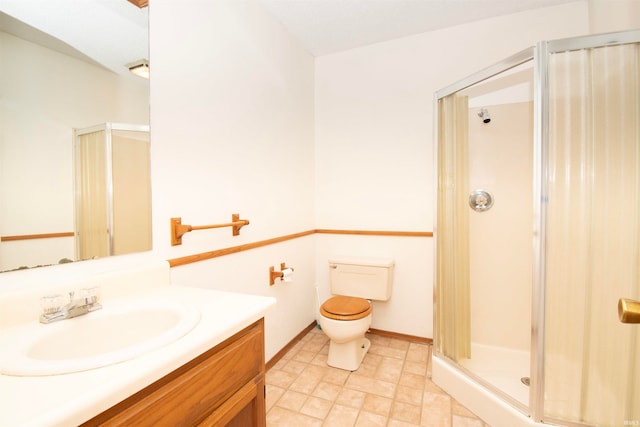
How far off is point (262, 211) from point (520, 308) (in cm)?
188

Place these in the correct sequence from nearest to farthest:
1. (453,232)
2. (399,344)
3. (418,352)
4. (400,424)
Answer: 1. (400,424)
2. (453,232)
3. (418,352)
4. (399,344)

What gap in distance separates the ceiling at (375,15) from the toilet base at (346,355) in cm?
225

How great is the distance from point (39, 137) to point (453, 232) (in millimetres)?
1976

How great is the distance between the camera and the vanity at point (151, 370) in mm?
559

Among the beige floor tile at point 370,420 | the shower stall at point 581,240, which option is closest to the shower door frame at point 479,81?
the shower stall at point 581,240

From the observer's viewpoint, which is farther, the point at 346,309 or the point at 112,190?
the point at 346,309

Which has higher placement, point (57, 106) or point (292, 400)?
point (57, 106)

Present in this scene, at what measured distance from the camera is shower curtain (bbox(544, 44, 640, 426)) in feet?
4.18

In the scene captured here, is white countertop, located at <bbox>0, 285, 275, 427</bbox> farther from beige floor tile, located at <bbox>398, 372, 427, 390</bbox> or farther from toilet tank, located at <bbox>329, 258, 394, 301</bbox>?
toilet tank, located at <bbox>329, 258, 394, 301</bbox>

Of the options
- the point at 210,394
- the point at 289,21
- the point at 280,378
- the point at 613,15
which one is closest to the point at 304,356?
the point at 280,378

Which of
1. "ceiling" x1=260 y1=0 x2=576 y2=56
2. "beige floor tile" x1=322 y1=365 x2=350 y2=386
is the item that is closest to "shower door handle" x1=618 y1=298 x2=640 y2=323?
"beige floor tile" x1=322 y1=365 x2=350 y2=386

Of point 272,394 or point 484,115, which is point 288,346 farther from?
point 484,115

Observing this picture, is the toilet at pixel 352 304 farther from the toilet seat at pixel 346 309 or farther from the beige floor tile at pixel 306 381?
the beige floor tile at pixel 306 381

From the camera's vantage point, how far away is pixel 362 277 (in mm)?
2396
